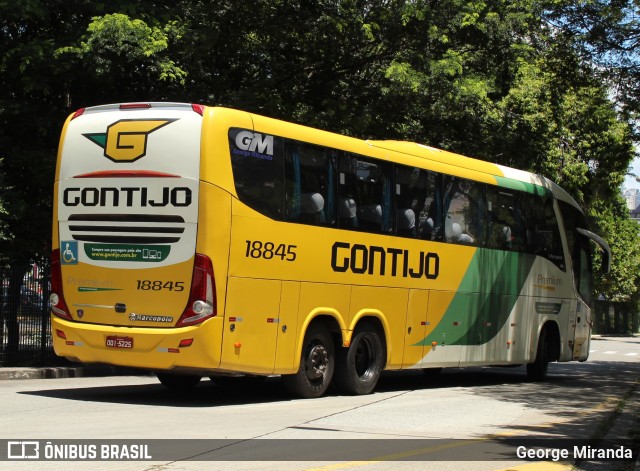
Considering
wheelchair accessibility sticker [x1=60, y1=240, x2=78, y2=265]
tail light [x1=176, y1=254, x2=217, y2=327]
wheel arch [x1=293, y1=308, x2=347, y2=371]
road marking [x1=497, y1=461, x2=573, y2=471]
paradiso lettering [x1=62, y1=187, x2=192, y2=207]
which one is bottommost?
road marking [x1=497, y1=461, x2=573, y2=471]

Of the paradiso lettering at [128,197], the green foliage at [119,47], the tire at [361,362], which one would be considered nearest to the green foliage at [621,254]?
the green foliage at [119,47]

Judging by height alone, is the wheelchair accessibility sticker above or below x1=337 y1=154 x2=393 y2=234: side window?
below

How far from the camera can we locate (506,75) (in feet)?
77.8

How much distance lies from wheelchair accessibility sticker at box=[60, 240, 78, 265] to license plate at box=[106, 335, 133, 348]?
119cm

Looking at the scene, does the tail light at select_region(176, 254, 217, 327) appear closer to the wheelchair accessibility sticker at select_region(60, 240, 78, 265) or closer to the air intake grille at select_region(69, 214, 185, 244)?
the air intake grille at select_region(69, 214, 185, 244)

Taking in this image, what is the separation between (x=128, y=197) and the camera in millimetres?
12875

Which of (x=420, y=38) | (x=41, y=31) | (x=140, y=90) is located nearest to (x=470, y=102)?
(x=420, y=38)

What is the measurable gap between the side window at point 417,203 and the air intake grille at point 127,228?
4.38m

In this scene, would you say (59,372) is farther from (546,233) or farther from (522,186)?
(546,233)

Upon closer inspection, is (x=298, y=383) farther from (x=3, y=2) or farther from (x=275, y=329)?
(x=3, y=2)

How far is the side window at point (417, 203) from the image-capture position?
15891 millimetres

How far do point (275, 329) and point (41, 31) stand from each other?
30.1ft

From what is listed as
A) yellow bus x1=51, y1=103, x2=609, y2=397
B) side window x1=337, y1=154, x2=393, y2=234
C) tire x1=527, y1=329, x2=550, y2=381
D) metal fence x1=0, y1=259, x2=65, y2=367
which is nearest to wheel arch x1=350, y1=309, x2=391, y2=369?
yellow bus x1=51, y1=103, x2=609, y2=397

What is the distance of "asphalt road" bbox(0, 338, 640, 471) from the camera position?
29.0 feet
